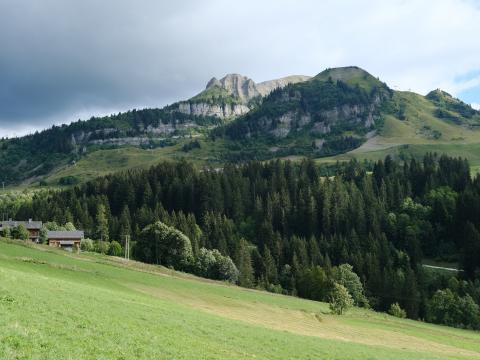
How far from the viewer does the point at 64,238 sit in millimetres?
166875

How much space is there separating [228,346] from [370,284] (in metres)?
118

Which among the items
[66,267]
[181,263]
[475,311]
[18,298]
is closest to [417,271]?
[475,311]

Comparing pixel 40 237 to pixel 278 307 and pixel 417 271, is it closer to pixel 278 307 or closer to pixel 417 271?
pixel 278 307

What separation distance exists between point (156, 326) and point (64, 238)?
473 feet

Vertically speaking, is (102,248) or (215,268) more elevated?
(102,248)

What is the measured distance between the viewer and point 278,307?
7819 centimetres

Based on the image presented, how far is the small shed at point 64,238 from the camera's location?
16530 cm

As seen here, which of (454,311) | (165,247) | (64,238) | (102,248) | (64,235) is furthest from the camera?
(64,235)

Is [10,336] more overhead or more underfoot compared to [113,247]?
more overhead

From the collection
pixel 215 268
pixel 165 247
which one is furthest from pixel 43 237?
pixel 215 268

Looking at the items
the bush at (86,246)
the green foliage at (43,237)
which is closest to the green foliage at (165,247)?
the bush at (86,246)

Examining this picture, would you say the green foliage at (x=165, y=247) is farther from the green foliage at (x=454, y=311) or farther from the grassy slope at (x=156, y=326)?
the green foliage at (x=454, y=311)

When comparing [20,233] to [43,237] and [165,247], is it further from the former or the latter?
[165,247]

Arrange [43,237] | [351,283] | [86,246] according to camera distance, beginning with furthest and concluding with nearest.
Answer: [43,237], [86,246], [351,283]
